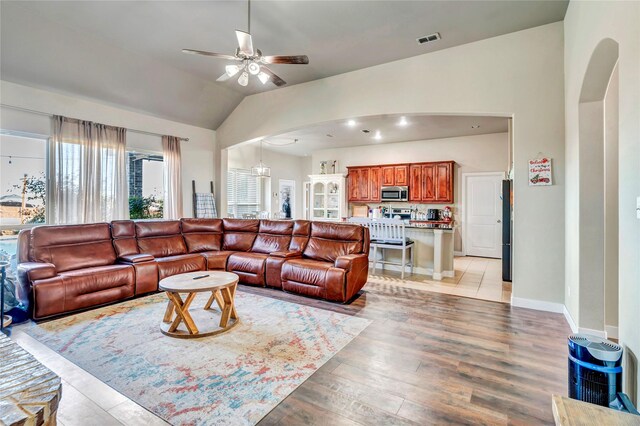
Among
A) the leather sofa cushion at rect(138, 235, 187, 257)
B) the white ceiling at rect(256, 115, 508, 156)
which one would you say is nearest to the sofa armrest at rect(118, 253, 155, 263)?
the leather sofa cushion at rect(138, 235, 187, 257)

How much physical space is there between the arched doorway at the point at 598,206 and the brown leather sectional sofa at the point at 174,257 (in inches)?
93.6

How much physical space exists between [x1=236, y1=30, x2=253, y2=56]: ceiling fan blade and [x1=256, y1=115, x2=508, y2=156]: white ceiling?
90.7 inches

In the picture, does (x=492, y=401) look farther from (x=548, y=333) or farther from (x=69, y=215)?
(x=69, y=215)

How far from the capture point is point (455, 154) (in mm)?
7750

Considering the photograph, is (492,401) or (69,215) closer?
(492,401)

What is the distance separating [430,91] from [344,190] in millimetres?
4913

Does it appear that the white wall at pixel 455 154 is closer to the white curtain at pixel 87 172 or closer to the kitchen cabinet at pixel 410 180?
the kitchen cabinet at pixel 410 180

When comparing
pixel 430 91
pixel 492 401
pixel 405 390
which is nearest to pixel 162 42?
pixel 430 91

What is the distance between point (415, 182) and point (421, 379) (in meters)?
6.41

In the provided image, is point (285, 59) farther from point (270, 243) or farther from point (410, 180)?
point (410, 180)

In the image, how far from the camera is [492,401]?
1.95 m

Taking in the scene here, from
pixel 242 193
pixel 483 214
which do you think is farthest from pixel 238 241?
pixel 483 214

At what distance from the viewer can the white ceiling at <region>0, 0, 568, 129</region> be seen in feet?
11.0

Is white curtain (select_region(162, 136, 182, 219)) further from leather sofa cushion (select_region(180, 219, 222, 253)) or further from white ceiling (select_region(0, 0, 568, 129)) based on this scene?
white ceiling (select_region(0, 0, 568, 129))
